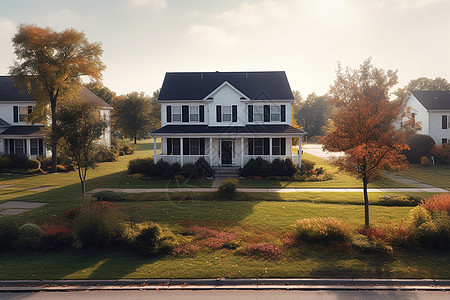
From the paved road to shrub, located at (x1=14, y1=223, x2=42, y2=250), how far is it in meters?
2.94

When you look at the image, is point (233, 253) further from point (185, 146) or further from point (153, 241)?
point (185, 146)

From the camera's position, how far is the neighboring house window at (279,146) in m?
28.4

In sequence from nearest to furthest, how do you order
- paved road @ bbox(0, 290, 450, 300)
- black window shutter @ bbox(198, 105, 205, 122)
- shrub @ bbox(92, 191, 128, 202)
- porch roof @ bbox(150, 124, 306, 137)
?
1. paved road @ bbox(0, 290, 450, 300)
2. shrub @ bbox(92, 191, 128, 202)
3. porch roof @ bbox(150, 124, 306, 137)
4. black window shutter @ bbox(198, 105, 205, 122)

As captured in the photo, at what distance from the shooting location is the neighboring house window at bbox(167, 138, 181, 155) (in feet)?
93.5

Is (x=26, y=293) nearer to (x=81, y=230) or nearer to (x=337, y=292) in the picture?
(x=81, y=230)

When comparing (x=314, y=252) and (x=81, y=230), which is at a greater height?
(x=81, y=230)

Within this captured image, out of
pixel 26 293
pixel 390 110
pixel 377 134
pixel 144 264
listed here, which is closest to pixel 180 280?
pixel 144 264

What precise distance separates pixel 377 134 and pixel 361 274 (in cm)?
566

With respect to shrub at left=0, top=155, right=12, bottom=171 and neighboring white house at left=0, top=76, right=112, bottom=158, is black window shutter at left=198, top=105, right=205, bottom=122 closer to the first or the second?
neighboring white house at left=0, top=76, right=112, bottom=158

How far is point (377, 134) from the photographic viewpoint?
1195cm

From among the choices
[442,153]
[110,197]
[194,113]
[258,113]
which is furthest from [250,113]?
[442,153]

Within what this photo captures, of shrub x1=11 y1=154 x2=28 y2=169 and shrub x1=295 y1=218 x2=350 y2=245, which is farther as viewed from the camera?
shrub x1=11 y1=154 x2=28 y2=169

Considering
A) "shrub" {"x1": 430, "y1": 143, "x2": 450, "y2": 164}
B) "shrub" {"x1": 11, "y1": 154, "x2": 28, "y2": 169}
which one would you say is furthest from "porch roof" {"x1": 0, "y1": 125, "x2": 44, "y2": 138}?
"shrub" {"x1": 430, "y1": 143, "x2": 450, "y2": 164}

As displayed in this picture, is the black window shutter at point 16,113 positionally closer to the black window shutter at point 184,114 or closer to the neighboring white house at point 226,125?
the neighboring white house at point 226,125
